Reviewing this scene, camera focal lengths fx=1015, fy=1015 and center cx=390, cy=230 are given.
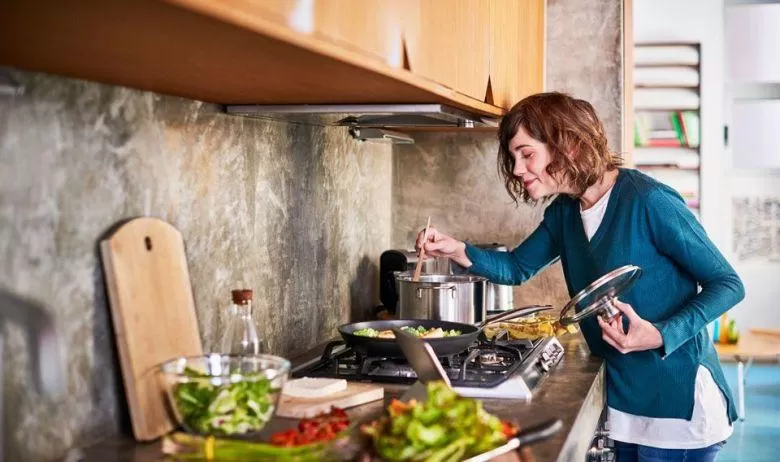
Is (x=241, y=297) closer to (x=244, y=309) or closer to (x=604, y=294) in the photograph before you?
(x=244, y=309)

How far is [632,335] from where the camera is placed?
2.46m

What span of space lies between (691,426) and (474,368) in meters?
0.62

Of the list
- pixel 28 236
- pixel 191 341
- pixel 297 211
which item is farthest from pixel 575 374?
pixel 28 236

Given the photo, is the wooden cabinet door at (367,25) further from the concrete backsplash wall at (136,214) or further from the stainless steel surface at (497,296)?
the stainless steel surface at (497,296)

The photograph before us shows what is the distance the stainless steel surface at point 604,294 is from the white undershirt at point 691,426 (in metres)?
0.33

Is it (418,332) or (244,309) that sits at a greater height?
(244,309)

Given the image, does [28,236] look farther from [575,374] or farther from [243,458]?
[575,374]

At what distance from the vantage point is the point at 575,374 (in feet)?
8.14

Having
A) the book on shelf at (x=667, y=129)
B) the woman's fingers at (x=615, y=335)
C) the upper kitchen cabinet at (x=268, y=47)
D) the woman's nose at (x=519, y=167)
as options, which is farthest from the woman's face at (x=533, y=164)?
the book on shelf at (x=667, y=129)

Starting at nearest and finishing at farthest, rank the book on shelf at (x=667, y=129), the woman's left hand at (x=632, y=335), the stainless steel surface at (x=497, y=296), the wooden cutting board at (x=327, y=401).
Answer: the wooden cutting board at (x=327, y=401) → the woman's left hand at (x=632, y=335) → the stainless steel surface at (x=497, y=296) → the book on shelf at (x=667, y=129)

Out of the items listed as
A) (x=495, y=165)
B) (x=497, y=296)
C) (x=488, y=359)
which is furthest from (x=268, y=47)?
(x=495, y=165)

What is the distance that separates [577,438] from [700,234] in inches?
31.5

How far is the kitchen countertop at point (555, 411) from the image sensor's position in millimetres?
→ 1683

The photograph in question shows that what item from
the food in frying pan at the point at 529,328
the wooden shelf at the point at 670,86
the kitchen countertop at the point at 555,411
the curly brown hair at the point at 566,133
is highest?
the wooden shelf at the point at 670,86
